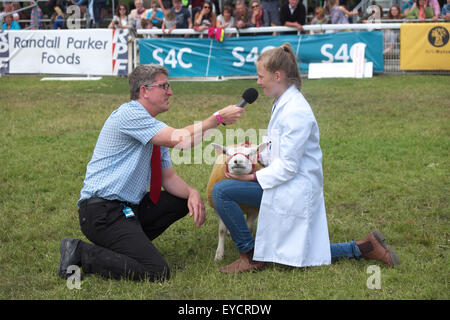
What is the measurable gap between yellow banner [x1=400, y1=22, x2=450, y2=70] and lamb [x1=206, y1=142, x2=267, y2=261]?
37.3 ft

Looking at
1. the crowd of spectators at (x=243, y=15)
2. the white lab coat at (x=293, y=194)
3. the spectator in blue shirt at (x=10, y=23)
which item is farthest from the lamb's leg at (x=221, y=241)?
the spectator in blue shirt at (x=10, y=23)

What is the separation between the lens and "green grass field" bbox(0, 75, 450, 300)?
4.14 m

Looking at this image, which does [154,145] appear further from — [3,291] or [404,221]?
[404,221]

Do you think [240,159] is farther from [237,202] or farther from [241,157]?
[237,202]

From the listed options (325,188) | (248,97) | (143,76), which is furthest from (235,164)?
(325,188)

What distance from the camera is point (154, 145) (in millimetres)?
4652

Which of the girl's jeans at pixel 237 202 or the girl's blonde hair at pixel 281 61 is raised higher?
the girl's blonde hair at pixel 281 61

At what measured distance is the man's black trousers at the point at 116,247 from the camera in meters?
4.30

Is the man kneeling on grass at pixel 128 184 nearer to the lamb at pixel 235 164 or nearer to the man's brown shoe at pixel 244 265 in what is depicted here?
the lamb at pixel 235 164

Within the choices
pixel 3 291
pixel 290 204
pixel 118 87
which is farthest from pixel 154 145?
pixel 118 87

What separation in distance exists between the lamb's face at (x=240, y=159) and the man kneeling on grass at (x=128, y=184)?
0.30 metres

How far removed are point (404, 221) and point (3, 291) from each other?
3.57 m

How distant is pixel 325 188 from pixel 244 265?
8.10 ft

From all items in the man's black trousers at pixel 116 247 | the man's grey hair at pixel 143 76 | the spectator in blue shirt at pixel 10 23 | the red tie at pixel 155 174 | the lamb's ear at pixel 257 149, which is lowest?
the man's black trousers at pixel 116 247
